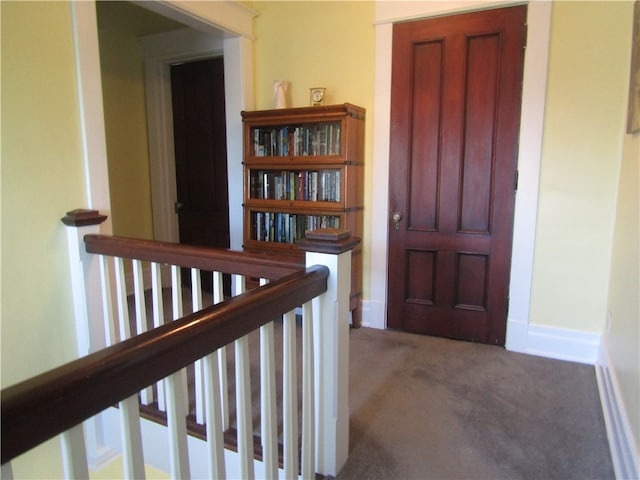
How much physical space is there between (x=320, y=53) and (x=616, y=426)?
2765 millimetres

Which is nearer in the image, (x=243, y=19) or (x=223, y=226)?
(x=243, y=19)

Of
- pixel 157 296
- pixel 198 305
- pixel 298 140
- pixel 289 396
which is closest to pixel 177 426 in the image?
pixel 289 396

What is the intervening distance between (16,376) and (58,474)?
0.57 metres

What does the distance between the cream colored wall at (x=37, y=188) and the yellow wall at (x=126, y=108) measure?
1.70 meters

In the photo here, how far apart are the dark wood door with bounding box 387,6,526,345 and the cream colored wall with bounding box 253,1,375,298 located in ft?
0.70

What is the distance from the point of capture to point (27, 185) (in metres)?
1.79

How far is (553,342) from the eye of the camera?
2.54 m

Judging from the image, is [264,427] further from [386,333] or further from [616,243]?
[616,243]

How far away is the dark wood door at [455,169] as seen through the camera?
8.31 feet

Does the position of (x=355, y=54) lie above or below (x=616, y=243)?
above

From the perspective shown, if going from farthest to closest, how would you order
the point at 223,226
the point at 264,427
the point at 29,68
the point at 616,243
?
the point at 223,226, the point at 616,243, the point at 29,68, the point at 264,427

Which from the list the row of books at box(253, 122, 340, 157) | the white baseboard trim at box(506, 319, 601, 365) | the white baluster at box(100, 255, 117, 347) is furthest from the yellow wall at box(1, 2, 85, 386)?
the white baseboard trim at box(506, 319, 601, 365)

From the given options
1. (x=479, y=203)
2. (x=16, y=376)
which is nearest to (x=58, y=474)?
(x=16, y=376)

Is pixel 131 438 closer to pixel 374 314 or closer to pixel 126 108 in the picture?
pixel 374 314
